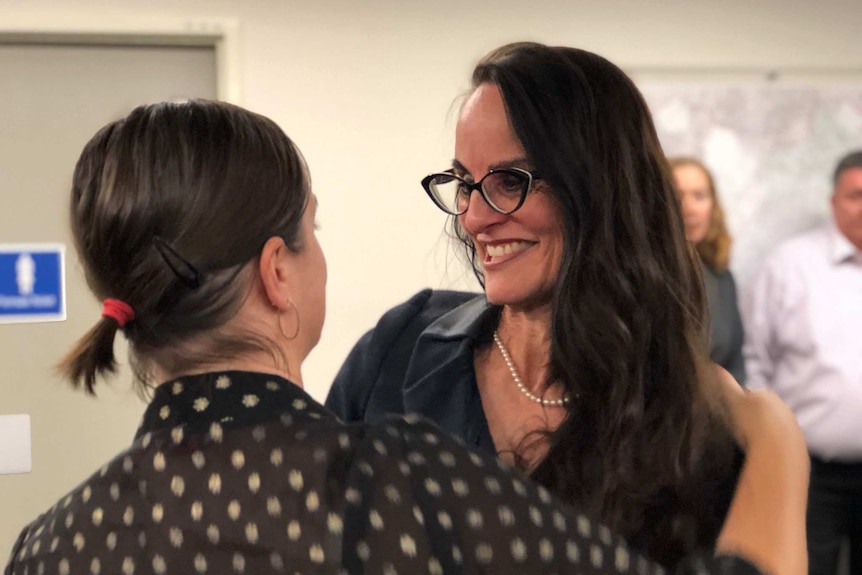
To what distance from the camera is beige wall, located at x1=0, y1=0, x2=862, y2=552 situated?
9.37ft

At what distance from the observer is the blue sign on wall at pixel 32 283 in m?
2.78

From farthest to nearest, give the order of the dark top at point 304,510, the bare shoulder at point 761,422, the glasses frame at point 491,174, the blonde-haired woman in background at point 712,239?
the blonde-haired woman in background at point 712,239, the glasses frame at point 491,174, the bare shoulder at point 761,422, the dark top at point 304,510

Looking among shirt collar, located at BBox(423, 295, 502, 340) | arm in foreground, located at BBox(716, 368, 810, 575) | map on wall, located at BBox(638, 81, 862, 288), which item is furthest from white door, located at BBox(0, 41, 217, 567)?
arm in foreground, located at BBox(716, 368, 810, 575)

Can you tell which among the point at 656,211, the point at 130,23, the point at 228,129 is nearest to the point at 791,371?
the point at 656,211

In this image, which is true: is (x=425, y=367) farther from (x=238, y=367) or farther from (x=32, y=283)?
(x=32, y=283)

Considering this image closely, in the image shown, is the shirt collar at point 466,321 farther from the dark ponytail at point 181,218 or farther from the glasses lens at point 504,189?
the dark ponytail at point 181,218

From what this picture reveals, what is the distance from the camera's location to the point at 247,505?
82cm

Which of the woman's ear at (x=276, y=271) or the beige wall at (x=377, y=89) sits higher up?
the beige wall at (x=377, y=89)

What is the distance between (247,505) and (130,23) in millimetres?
2267

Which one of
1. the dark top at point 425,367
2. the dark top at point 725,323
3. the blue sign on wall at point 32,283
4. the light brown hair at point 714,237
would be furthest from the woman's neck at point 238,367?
the light brown hair at point 714,237

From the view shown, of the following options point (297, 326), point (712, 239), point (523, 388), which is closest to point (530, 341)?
point (523, 388)

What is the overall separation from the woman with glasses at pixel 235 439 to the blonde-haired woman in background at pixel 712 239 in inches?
82.8

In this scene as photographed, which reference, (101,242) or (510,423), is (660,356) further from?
(101,242)

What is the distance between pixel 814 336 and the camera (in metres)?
2.91
